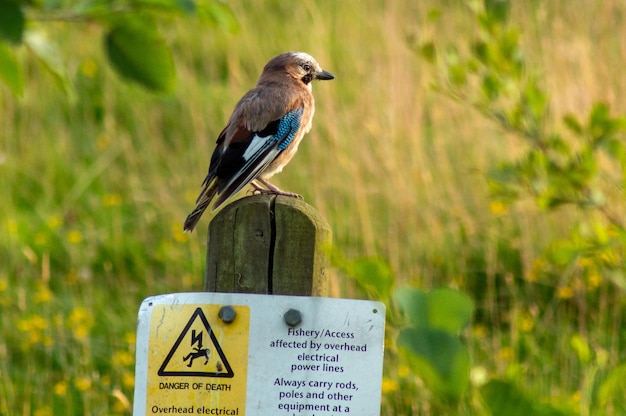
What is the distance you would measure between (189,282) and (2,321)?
3.48ft

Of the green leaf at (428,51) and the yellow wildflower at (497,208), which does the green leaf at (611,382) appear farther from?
the yellow wildflower at (497,208)

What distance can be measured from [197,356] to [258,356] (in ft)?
0.42

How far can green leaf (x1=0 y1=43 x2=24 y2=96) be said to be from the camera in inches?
77.8

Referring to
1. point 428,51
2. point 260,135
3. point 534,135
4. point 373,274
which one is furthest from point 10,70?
point 534,135

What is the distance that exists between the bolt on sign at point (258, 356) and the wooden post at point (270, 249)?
11cm

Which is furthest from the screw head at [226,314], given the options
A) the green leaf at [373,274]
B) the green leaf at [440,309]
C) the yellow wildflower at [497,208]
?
the yellow wildflower at [497,208]

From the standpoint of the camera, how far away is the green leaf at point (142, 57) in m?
1.92

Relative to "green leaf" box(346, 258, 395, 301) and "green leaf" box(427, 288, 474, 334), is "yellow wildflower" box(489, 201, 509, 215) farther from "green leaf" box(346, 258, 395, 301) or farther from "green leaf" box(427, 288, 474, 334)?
"green leaf" box(427, 288, 474, 334)

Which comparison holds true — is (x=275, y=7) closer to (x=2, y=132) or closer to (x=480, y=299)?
(x=2, y=132)

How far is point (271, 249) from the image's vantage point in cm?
203

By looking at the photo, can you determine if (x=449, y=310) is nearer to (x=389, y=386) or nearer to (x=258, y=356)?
(x=258, y=356)

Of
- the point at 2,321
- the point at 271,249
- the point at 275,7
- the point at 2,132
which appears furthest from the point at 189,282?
the point at 275,7

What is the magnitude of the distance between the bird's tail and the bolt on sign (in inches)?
36.8

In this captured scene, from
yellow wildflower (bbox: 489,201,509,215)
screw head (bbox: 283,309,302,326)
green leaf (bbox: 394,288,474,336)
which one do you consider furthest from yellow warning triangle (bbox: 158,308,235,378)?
yellow wildflower (bbox: 489,201,509,215)
